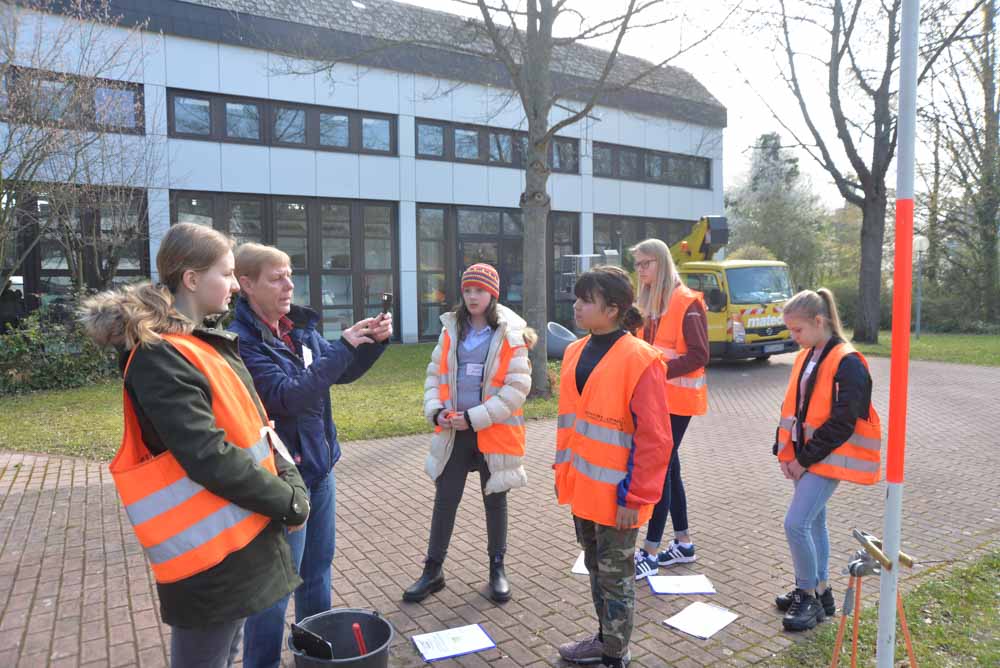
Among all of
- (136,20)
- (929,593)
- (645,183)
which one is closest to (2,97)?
(136,20)

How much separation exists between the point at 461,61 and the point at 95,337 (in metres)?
19.7

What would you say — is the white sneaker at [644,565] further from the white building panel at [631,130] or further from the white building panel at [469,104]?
the white building panel at [631,130]

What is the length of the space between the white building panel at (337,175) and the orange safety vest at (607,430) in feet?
55.1

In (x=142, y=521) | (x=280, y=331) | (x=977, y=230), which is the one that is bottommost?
(x=142, y=521)

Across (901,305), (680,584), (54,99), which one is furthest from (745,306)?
(54,99)

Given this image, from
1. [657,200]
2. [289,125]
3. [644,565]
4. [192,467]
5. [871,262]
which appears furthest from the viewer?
[657,200]

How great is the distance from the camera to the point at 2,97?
11227mm

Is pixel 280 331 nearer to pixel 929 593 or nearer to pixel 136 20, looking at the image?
pixel 929 593

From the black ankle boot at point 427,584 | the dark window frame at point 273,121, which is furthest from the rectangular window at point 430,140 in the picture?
the black ankle boot at point 427,584

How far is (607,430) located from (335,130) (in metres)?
17.6

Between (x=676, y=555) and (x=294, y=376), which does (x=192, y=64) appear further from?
(x=676, y=555)

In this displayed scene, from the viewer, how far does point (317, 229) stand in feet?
61.8

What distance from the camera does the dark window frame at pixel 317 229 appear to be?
1745cm

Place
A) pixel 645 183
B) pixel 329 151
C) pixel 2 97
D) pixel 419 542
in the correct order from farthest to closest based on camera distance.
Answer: pixel 645 183 < pixel 329 151 < pixel 2 97 < pixel 419 542
